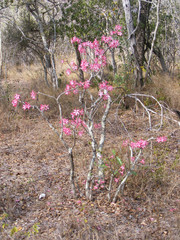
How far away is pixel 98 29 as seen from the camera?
287 inches

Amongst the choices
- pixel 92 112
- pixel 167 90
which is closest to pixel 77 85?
pixel 92 112

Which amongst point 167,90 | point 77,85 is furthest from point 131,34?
point 77,85

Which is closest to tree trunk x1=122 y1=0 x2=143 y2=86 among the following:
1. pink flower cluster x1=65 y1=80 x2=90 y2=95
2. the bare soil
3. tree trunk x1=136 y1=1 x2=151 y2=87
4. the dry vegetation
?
tree trunk x1=136 y1=1 x2=151 y2=87

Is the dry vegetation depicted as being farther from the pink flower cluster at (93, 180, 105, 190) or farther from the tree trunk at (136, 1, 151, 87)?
the tree trunk at (136, 1, 151, 87)

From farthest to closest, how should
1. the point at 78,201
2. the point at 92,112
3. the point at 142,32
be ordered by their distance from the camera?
1. the point at 142,32
2. the point at 92,112
3. the point at 78,201

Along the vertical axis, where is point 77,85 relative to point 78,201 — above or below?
above

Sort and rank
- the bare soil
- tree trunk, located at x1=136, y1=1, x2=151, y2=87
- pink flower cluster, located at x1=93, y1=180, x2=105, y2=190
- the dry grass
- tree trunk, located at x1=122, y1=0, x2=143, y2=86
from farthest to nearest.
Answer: tree trunk, located at x1=136, y1=1, x2=151, y2=87
tree trunk, located at x1=122, y1=0, x2=143, y2=86
the dry grass
pink flower cluster, located at x1=93, y1=180, x2=105, y2=190
the bare soil

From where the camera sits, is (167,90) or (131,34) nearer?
(131,34)

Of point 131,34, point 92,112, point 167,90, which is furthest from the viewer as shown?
point 167,90

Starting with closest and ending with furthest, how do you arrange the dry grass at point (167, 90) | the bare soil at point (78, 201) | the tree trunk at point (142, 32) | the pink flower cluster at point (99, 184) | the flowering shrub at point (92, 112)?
1. the bare soil at point (78, 201)
2. the flowering shrub at point (92, 112)
3. the pink flower cluster at point (99, 184)
4. the dry grass at point (167, 90)
5. the tree trunk at point (142, 32)

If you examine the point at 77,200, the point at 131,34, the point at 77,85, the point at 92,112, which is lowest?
the point at 77,200

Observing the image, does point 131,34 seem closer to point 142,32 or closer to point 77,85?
point 142,32

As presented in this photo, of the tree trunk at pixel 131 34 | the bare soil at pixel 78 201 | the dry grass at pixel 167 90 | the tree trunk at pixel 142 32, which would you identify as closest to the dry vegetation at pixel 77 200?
the bare soil at pixel 78 201

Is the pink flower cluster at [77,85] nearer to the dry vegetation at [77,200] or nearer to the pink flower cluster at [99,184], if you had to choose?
the dry vegetation at [77,200]
